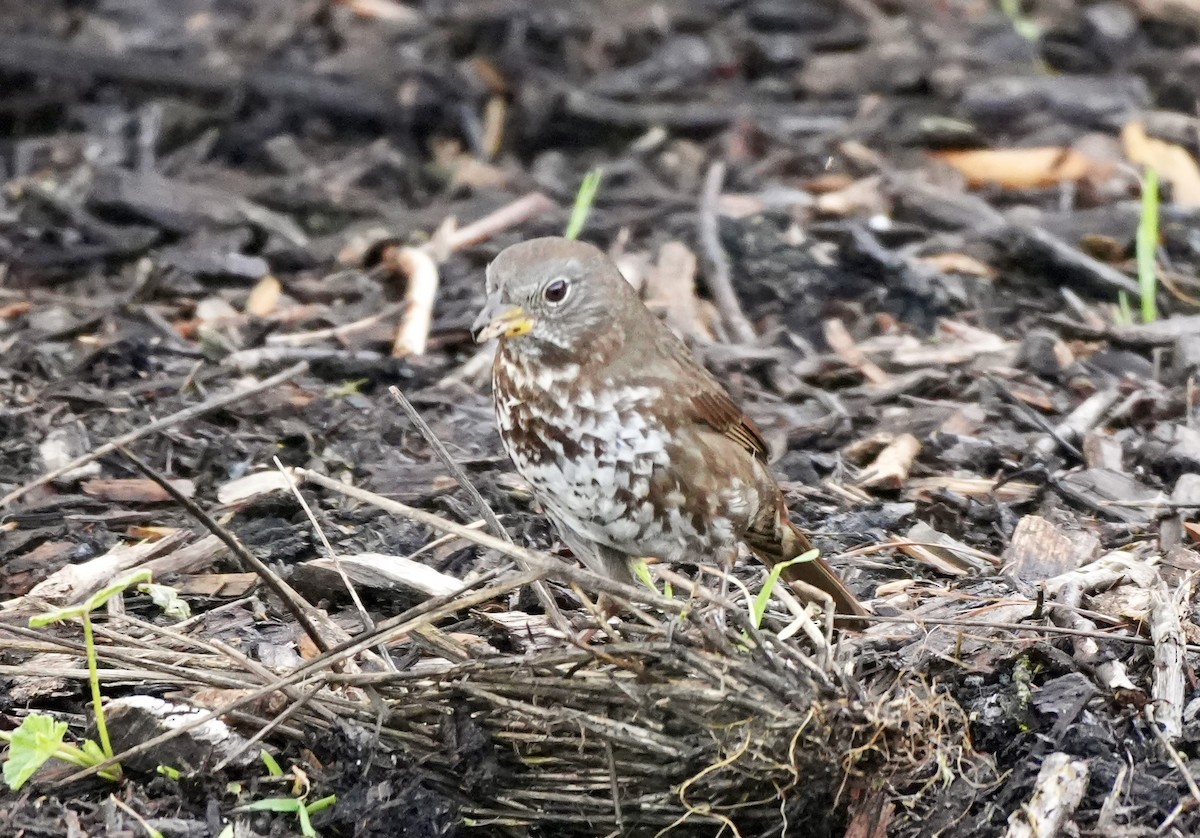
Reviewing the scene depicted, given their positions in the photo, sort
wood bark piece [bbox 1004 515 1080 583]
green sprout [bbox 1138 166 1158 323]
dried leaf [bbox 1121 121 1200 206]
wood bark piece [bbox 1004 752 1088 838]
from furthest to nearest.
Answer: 1. dried leaf [bbox 1121 121 1200 206]
2. green sprout [bbox 1138 166 1158 323]
3. wood bark piece [bbox 1004 515 1080 583]
4. wood bark piece [bbox 1004 752 1088 838]

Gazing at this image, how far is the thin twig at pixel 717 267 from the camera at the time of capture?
547cm

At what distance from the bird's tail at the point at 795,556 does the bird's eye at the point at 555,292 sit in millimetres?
827

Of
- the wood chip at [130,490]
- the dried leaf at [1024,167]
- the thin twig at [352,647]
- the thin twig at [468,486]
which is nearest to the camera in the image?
the thin twig at [352,647]

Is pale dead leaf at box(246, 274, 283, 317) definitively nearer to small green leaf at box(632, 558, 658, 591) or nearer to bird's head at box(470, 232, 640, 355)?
bird's head at box(470, 232, 640, 355)

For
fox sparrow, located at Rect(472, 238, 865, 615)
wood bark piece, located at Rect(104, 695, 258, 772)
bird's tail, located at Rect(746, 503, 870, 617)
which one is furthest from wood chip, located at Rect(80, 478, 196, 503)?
bird's tail, located at Rect(746, 503, 870, 617)

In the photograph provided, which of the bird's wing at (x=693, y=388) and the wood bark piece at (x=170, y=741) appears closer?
the wood bark piece at (x=170, y=741)

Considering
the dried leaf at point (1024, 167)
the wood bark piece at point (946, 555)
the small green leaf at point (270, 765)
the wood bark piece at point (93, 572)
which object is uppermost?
the small green leaf at point (270, 765)

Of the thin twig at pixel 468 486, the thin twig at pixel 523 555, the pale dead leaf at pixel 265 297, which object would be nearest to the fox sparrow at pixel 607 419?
the thin twig at pixel 468 486

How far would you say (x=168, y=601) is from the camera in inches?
148

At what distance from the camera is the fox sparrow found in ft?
12.4

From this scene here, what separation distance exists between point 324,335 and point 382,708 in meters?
2.36

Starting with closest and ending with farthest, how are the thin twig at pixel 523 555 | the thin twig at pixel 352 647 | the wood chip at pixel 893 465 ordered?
1. the thin twig at pixel 523 555
2. the thin twig at pixel 352 647
3. the wood chip at pixel 893 465

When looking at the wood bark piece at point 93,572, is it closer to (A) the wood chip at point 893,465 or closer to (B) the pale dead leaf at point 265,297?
(B) the pale dead leaf at point 265,297

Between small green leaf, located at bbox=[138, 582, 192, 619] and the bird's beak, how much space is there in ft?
3.14
